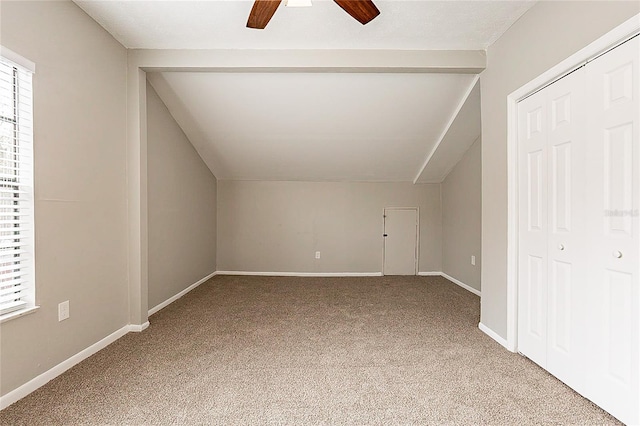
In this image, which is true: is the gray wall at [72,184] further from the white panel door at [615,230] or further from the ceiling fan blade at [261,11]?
the white panel door at [615,230]

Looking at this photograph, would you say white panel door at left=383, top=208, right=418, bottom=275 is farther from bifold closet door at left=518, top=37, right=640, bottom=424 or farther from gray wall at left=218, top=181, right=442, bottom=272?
bifold closet door at left=518, top=37, right=640, bottom=424

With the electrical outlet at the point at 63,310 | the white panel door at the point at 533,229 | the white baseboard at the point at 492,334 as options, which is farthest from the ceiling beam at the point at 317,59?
the white baseboard at the point at 492,334

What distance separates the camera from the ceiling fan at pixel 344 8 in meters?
1.80

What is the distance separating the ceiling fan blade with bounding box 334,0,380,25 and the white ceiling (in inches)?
19.6

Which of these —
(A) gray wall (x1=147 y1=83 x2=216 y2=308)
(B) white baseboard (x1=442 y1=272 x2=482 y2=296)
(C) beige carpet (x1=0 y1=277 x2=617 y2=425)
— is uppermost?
(A) gray wall (x1=147 y1=83 x2=216 y2=308)

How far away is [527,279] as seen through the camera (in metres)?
2.49

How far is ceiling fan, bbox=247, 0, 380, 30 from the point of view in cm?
180

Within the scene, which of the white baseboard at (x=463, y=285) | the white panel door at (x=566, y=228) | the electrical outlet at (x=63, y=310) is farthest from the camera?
the white baseboard at (x=463, y=285)

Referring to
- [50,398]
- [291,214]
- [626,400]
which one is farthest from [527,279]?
[291,214]

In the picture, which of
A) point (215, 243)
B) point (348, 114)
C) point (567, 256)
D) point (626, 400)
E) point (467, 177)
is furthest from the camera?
point (215, 243)

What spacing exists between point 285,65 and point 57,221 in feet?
6.97

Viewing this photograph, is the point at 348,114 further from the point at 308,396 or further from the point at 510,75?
the point at 308,396

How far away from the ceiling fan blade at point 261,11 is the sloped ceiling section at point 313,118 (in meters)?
1.32

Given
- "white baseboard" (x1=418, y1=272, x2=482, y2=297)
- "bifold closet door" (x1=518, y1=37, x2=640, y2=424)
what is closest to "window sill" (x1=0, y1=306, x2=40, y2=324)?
"bifold closet door" (x1=518, y1=37, x2=640, y2=424)
